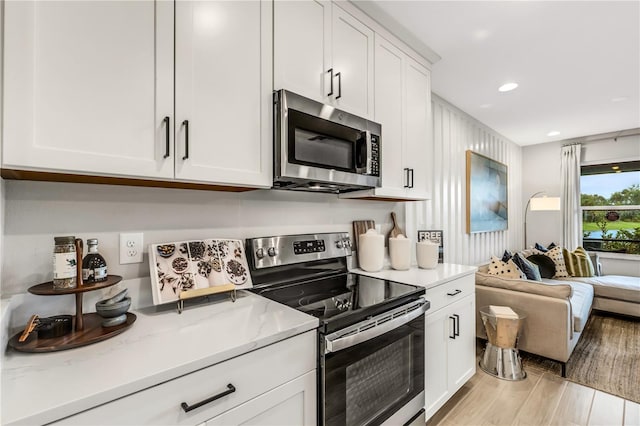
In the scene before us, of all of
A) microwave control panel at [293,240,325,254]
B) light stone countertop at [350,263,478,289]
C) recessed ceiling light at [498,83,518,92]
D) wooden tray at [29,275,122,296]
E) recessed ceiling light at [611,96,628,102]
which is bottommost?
light stone countertop at [350,263,478,289]

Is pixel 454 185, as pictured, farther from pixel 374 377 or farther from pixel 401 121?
pixel 374 377

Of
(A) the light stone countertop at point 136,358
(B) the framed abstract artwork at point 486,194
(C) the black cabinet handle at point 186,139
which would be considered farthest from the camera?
(B) the framed abstract artwork at point 486,194

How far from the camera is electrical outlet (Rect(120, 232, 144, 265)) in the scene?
4.02ft

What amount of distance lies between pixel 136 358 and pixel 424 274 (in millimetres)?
1655

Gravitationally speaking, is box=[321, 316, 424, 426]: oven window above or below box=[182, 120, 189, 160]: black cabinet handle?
below

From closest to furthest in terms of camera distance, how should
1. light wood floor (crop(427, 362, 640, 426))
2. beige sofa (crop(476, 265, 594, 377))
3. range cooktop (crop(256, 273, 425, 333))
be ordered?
1. range cooktop (crop(256, 273, 425, 333))
2. light wood floor (crop(427, 362, 640, 426))
3. beige sofa (crop(476, 265, 594, 377))

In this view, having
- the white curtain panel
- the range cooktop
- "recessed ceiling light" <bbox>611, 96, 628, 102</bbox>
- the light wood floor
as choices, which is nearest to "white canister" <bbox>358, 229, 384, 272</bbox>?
the range cooktop

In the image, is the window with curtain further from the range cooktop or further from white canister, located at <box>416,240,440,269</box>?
the range cooktop

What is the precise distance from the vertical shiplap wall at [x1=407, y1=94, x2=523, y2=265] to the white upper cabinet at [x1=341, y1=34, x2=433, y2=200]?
0.60m

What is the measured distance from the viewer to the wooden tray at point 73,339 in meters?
0.85

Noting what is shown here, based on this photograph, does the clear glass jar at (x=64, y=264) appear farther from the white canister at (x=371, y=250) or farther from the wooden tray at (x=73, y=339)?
the white canister at (x=371, y=250)

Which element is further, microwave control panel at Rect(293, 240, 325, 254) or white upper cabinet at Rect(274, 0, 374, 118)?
microwave control panel at Rect(293, 240, 325, 254)

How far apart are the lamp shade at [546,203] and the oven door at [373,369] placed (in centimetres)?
405

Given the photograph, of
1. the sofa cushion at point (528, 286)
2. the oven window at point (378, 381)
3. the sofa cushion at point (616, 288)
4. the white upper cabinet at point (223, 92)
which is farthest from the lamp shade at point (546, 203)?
the white upper cabinet at point (223, 92)
